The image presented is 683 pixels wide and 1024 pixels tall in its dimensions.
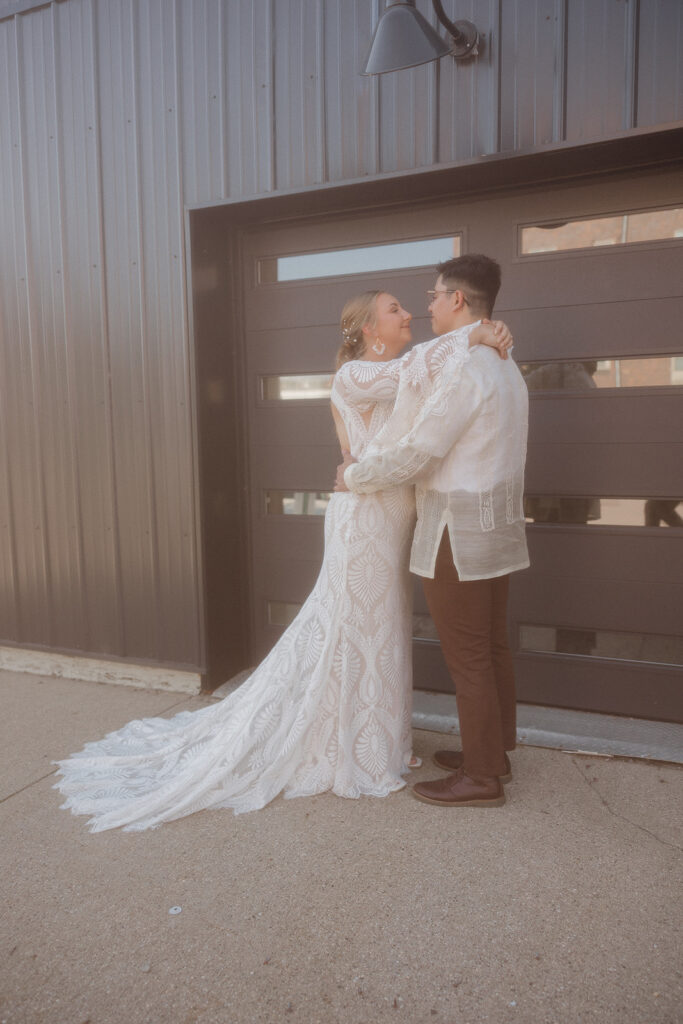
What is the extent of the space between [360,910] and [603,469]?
2.18m

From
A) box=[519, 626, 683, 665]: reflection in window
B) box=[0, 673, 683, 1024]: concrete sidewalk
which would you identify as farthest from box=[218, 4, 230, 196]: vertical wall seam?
box=[0, 673, 683, 1024]: concrete sidewalk

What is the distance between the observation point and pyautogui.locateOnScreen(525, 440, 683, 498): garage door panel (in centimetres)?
317

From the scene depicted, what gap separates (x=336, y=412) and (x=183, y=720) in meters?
1.70

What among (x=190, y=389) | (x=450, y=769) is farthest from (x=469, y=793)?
(x=190, y=389)

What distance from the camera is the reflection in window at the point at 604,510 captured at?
10.5ft

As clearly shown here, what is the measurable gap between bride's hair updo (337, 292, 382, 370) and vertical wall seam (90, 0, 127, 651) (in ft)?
5.81

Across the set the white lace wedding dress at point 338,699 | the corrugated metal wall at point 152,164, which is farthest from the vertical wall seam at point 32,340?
the white lace wedding dress at point 338,699

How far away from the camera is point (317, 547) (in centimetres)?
389

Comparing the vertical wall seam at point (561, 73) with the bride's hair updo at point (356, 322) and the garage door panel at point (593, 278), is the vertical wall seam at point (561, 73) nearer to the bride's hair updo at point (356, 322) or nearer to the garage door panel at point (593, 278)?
the garage door panel at point (593, 278)

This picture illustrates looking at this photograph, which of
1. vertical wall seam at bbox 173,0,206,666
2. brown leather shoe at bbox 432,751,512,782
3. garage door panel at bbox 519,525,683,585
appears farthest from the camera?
vertical wall seam at bbox 173,0,206,666

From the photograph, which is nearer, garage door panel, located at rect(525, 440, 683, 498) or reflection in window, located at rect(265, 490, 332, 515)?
garage door panel, located at rect(525, 440, 683, 498)

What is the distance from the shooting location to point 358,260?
3.67 m

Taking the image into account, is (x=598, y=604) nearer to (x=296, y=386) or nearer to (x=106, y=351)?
(x=296, y=386)

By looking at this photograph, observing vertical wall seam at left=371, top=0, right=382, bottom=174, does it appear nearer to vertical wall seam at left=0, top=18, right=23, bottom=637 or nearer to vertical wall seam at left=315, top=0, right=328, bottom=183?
vertical wall seam at left=315, top=0, right=328, bottom=183
